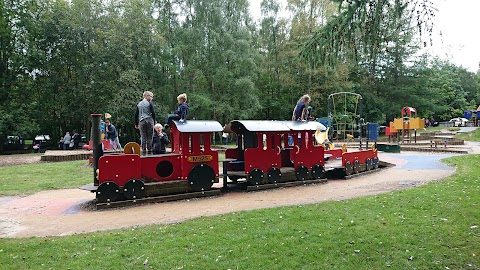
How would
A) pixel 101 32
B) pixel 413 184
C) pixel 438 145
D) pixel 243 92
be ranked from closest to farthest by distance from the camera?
pixel 413 184 → pixel 438 145 → pixel 101 32 → pixel 243 92

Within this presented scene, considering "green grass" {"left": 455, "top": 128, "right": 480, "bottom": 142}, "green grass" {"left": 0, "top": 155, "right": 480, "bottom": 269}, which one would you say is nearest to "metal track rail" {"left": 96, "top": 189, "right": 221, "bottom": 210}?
"green grass" {"left": 0, "top": 155, "right": 480, "bottom": 269}

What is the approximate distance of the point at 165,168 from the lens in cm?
986

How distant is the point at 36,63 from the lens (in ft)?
105

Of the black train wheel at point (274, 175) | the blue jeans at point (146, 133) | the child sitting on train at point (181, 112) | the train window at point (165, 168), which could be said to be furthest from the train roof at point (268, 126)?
the blue jeans at point (146, 133)

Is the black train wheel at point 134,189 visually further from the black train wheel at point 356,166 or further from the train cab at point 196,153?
the black train wheel at point 356,166

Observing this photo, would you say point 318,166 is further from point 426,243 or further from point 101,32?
point 101,32

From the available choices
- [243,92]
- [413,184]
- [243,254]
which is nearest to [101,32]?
[243,92]

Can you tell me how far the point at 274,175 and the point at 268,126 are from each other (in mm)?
1505

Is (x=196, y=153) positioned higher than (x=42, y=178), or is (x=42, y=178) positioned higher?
(x=196, y=153)

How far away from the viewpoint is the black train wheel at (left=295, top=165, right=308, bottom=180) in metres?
11.8

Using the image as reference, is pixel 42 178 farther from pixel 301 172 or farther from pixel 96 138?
pixel 301 172

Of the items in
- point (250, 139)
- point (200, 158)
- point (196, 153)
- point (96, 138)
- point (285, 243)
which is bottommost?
point (285, 243)

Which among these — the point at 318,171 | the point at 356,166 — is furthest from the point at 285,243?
the point at 356,166

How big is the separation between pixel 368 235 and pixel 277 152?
18.2ft
